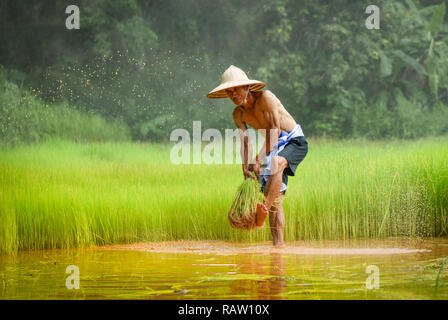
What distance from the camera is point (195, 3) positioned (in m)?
15.3

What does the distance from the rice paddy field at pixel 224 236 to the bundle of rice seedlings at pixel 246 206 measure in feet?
0.88

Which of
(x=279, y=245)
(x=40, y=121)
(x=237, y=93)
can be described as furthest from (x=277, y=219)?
(x=40, y=121)

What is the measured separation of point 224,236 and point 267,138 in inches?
52.8

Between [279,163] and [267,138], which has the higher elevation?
[267,138]

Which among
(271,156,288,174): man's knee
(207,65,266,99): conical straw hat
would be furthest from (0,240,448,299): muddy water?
(207,65,266,99): conical straw hat

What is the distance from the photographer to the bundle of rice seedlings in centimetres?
402

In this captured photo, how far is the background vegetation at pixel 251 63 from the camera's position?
45.6 feet

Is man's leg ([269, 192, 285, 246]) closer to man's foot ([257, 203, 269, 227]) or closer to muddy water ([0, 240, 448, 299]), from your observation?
muddy water ([0, 240, 448, 299])

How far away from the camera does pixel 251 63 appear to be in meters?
14.6

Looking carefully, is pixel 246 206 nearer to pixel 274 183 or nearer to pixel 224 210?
pixel 274 183
